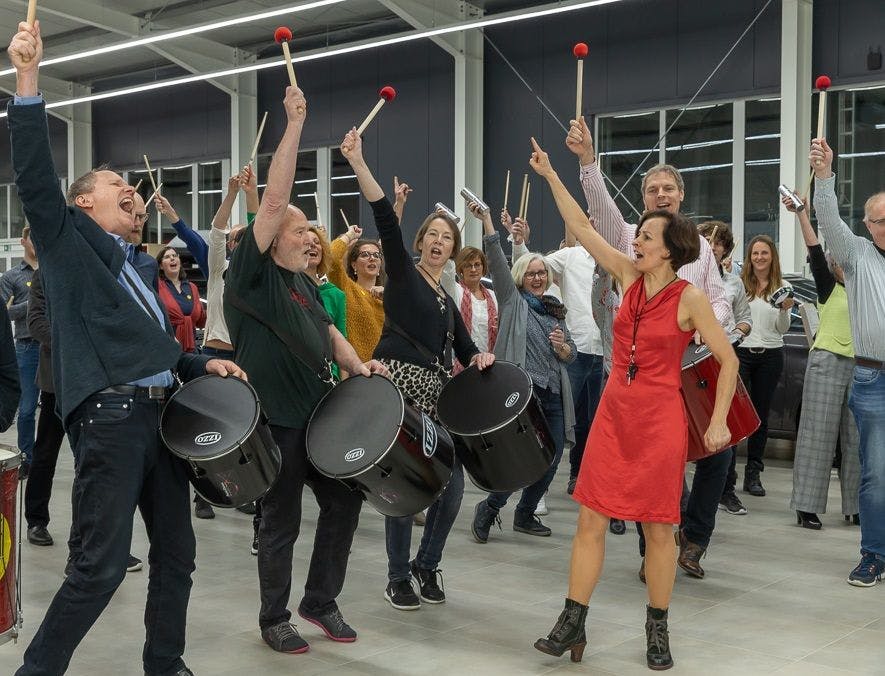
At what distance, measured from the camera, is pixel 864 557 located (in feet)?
15.0

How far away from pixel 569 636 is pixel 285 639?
0.92 meters

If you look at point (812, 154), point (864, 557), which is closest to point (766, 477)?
point (864, 557)

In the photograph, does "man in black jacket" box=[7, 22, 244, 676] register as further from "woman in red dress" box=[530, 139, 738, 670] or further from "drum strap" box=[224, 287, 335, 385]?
"woman in red dress" box=[530, 139, 738, 670]

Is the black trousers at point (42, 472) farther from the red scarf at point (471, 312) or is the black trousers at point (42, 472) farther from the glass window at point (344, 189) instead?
the glass window at point (344, 189)

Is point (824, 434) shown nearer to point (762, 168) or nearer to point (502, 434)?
point (502, 434)

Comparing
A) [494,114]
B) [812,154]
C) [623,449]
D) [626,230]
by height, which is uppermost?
[494,114]

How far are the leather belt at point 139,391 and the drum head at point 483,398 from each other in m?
1.10

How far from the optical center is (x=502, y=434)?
11.9ft

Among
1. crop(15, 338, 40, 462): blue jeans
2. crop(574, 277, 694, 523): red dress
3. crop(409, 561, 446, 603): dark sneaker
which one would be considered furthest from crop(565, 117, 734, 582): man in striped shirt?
crop(15, 338, 40, 462): blue jeans

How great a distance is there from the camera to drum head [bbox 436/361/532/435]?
3.68 meters

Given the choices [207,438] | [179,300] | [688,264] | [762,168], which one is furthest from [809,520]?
[762,168]

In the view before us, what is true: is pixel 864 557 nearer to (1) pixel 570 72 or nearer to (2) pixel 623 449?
(2) pixel 623 449

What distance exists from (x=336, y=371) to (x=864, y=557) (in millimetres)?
2392

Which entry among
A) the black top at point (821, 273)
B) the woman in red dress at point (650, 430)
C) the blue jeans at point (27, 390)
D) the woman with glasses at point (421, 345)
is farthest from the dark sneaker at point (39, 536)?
the black top at point (821, 273)
